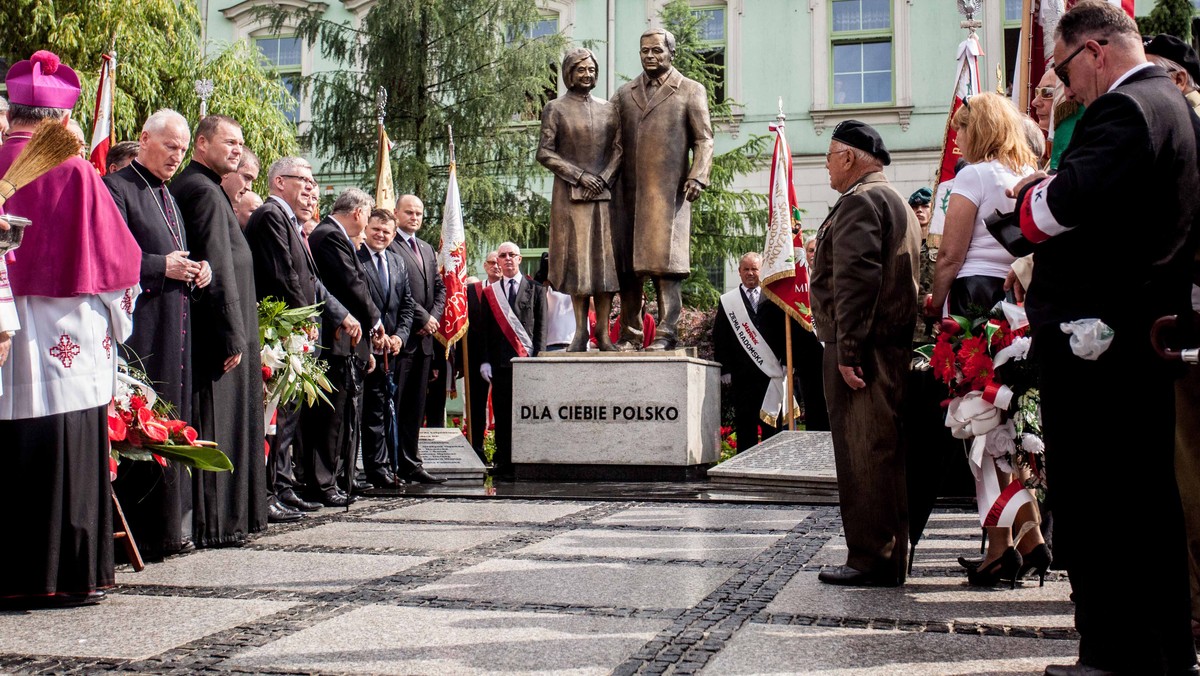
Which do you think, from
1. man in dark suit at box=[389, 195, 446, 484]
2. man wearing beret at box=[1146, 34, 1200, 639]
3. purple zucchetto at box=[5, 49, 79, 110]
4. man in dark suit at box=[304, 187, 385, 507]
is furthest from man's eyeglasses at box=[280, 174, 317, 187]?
man wearing beret at box=[1146, 34, 1200, 639]

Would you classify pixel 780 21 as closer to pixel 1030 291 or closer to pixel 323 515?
pixel 323 515

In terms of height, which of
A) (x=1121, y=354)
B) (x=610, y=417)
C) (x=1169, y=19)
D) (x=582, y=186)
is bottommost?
(x=610, y=417)

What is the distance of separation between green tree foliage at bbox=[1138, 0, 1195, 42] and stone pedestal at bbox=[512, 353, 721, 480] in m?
12.1

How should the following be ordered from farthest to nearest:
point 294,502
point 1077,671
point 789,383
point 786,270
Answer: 1. point 786,270
2. point 789,383
3. point 294,502
4. point 1077,671

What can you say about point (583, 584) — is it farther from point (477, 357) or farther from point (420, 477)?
point (477, 357)

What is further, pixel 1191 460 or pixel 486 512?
pixel 486 512

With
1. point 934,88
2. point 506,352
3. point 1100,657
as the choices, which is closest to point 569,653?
point 1100,657

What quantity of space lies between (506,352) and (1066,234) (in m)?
9.04

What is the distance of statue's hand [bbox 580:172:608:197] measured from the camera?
1011 cm

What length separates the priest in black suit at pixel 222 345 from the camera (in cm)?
617

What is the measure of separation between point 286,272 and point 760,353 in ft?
18.5

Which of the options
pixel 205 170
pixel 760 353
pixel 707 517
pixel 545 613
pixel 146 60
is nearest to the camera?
pixel 545 613

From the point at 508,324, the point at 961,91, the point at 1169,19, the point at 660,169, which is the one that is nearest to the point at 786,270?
the point at 660,169

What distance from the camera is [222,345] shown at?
6.16 metres
